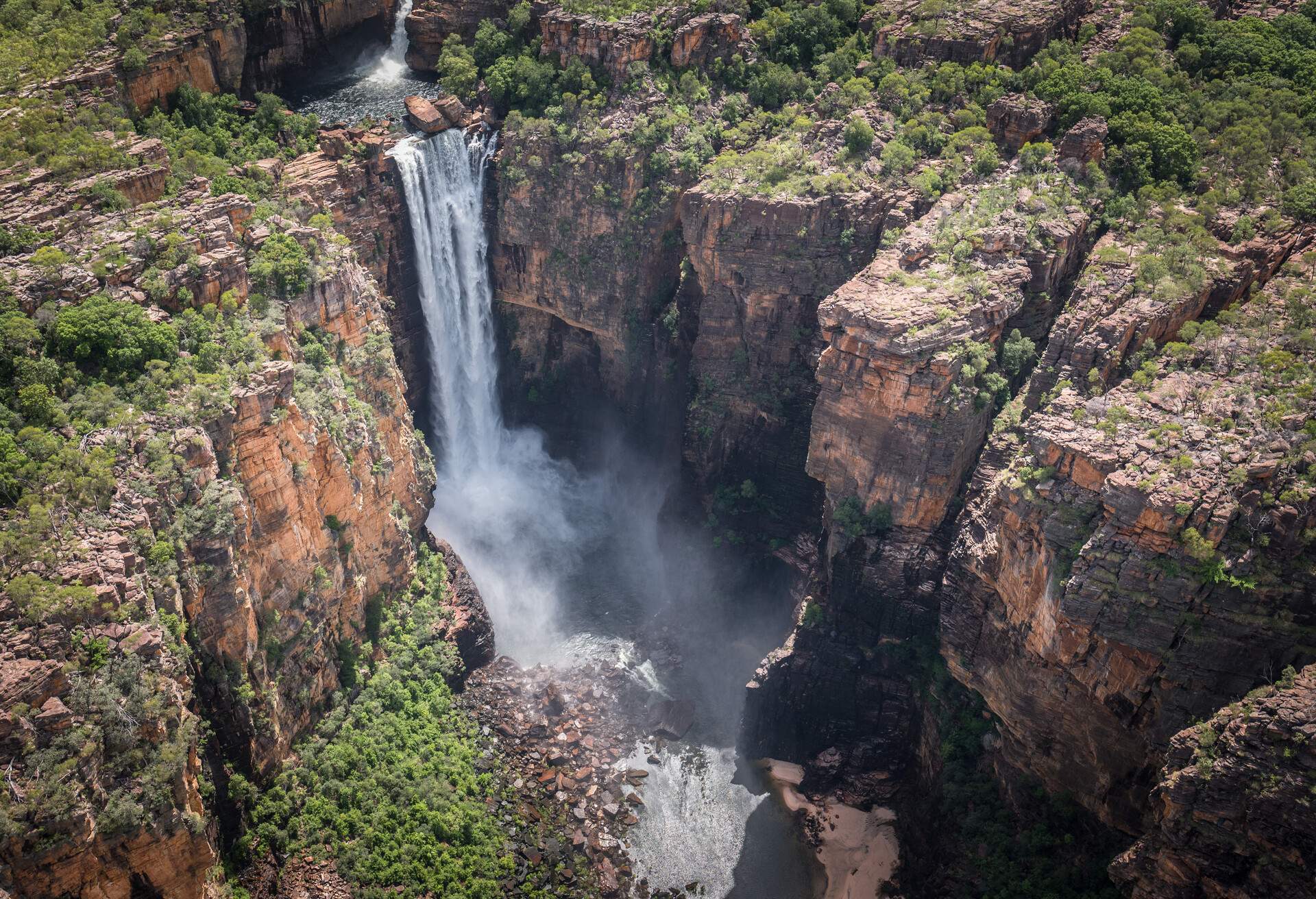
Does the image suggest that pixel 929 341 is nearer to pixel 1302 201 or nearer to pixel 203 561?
pixel 1302 201

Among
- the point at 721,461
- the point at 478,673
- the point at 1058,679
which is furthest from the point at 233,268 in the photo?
the point at 1058,679

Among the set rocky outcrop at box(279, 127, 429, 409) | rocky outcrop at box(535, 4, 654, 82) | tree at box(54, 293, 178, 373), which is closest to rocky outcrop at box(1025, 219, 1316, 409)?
rocky outcrop at box(535, 4, 654, 82)

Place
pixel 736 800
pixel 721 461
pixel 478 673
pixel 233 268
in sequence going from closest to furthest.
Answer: pixel 233 268, pixel 736 800, pixel 478 673, pixel 721 461

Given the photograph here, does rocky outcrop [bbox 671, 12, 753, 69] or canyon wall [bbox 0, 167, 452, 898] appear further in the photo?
rocky outcrop [bbox 671, 12, 753, 69]

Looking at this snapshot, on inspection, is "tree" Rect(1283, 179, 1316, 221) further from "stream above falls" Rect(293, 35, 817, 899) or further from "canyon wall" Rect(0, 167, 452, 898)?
"canyon wall" Rect(0, 167, 452, 898)

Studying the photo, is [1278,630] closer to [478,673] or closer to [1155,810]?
[1155,810]

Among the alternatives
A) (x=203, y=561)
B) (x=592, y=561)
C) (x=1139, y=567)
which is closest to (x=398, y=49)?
(x=592, y=561)
